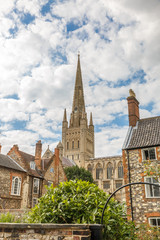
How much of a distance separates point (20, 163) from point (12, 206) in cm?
607

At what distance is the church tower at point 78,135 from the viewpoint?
9138 cm

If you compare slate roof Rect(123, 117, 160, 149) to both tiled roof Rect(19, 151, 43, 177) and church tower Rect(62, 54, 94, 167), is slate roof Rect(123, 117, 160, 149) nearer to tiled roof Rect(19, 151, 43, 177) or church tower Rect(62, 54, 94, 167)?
tiled roof Rect(19, 151, 43, 177)

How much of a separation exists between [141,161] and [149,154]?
960mm

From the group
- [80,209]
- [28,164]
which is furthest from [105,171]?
[80,209]

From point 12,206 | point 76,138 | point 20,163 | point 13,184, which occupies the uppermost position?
point 76,138

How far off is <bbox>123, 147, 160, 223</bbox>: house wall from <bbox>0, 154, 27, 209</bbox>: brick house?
14.8 meters

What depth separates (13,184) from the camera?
1089 inches

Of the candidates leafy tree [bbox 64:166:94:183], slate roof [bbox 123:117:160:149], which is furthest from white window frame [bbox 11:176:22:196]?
leafy tree [bbox 64:166:94:183]

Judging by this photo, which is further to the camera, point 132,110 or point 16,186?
point 16,186

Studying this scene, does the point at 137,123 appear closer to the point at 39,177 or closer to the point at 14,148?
→ the point at 39,177

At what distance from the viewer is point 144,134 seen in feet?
70.9

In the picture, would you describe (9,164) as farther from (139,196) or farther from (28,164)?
(139,196)

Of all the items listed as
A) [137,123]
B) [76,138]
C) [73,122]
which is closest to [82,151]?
[76,138]

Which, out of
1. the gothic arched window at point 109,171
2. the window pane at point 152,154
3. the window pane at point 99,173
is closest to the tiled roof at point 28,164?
the window pane at point 152,154
